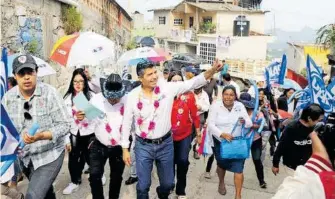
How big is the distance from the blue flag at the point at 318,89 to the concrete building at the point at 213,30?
30.4 m

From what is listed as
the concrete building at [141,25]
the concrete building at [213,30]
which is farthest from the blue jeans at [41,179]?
the concrete building at [141,25]

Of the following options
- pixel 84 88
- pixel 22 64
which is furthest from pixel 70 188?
pixel 22 64

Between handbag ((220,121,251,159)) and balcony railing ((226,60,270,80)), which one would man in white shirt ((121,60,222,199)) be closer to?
handbag ((220,121,251,159))

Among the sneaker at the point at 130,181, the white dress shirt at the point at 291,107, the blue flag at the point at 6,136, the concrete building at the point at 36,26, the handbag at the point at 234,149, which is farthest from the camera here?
the white dress shirt at the point at 291,107

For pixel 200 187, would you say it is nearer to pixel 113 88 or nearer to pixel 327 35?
pixel 113 88

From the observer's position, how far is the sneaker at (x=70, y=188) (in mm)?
5361

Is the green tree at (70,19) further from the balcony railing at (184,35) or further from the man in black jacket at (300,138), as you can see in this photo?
the balcony railing at (184,35)

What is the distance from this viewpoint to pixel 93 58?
5.98m

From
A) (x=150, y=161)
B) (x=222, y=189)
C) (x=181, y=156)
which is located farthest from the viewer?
(x=222, y=189)

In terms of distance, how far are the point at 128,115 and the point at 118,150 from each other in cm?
50

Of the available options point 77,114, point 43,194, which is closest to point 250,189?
point 77,114

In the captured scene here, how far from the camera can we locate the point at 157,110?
4.21 m

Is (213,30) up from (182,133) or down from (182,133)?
up

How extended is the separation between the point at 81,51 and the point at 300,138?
11.1ft
